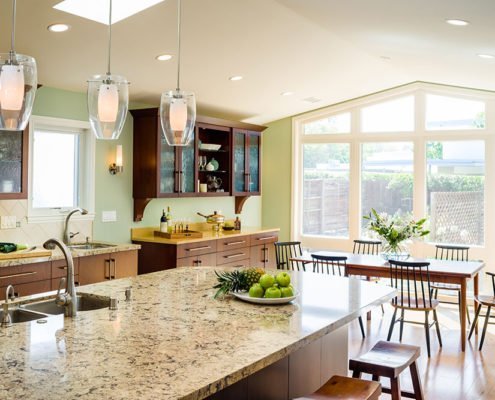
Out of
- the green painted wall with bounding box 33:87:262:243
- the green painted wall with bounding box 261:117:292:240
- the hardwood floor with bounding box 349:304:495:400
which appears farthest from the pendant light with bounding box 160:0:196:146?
the green painted wall with bounding box 261:117:292:240

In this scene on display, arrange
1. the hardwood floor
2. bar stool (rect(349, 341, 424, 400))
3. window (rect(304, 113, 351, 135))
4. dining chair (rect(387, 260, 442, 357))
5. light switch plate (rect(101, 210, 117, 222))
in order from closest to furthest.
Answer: bar stool (rect(349, 341, 424, 400)) < the hardwood floor < dining chair (rect(387, 260, 442, 357)) < light switch plate (rect(101, 210, 117, 222)) < window (rect(304, 113, 351, 135))

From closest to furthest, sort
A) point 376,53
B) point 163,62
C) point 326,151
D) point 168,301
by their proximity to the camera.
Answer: point 168,301, point 163,62, point 376,53, point 326,151

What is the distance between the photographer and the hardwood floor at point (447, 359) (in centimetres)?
391

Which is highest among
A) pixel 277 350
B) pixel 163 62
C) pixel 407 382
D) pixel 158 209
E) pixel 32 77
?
pixel 163 62

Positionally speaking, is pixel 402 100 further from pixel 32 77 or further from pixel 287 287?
pixel 32 77

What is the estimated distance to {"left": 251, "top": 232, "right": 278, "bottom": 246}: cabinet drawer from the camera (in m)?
6.78

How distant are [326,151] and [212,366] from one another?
20.2ft

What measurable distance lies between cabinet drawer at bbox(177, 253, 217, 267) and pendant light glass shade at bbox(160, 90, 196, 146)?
288 centimetres

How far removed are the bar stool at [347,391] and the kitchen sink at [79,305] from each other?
1.09 metres

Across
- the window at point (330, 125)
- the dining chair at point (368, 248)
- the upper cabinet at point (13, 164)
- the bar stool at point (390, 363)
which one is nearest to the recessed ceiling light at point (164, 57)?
the upper cabinet at point (13, 164)

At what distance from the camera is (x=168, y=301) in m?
2.69

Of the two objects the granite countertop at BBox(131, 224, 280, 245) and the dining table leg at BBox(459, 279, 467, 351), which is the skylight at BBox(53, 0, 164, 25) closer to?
the granite countertop at BBox(131, 224, 280, 245)

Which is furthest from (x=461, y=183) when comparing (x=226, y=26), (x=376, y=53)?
(x=226, y=26)

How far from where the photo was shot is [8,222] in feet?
14.9
